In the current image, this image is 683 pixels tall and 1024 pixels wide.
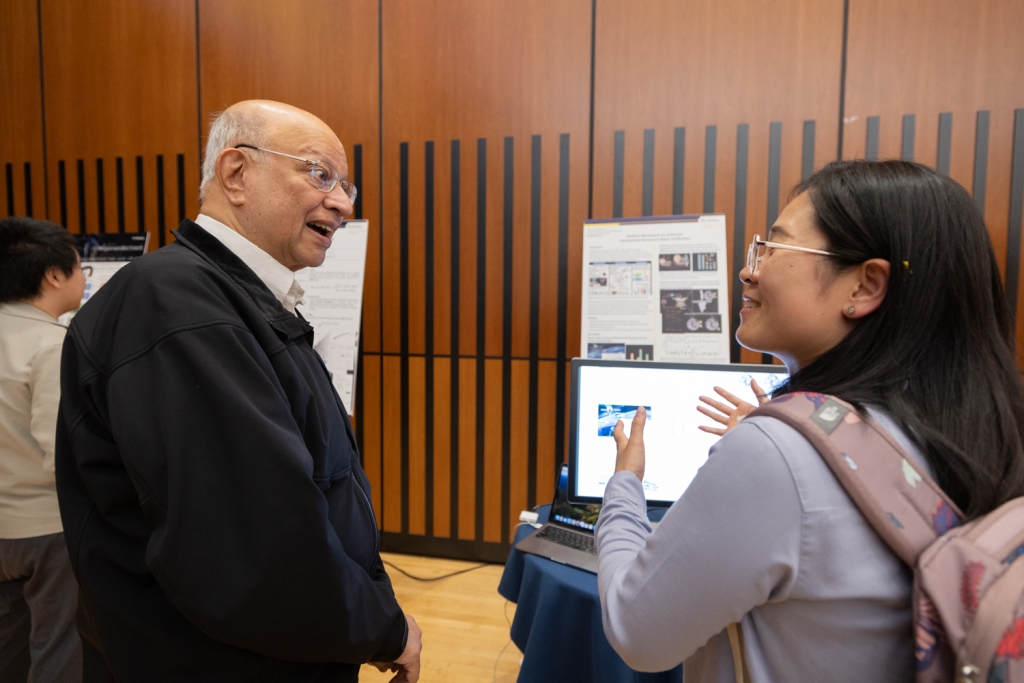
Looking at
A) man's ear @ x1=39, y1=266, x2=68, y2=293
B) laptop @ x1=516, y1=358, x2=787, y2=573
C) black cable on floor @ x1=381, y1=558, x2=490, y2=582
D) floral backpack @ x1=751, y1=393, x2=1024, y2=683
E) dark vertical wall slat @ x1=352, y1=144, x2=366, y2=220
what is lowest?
black cable on floor @ x1=381, y1=558, x2=490, y2=582

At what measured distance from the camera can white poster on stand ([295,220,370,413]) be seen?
3.21 metres

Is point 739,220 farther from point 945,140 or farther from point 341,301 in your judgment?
point 341,301

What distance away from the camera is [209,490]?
86 centimetres

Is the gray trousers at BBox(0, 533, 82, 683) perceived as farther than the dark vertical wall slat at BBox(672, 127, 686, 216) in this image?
No

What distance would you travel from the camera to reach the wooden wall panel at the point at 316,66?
3.39 m

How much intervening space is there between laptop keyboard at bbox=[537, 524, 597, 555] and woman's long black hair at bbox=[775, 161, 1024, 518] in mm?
963

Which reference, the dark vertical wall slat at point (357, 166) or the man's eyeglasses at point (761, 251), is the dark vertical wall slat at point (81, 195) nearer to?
the dark vertical wall slat at point (357, 166)

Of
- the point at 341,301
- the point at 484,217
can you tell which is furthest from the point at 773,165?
the point at 341,301

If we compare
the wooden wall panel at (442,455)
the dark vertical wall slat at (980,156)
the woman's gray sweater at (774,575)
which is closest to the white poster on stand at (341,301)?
the wooden wall panel at (442,455)

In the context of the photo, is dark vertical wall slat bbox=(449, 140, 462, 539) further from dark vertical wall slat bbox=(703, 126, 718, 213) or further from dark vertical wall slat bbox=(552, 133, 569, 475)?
dark vertical wall slat bbox=(703, 126, 718, 213)

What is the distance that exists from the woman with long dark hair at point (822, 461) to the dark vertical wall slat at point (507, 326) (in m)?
2.43

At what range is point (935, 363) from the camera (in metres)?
0.77

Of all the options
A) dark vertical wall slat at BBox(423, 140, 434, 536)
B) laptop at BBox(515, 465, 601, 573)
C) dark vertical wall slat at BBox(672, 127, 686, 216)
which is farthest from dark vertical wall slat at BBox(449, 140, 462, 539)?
laptop at BBox(515, 465, 601, 573)

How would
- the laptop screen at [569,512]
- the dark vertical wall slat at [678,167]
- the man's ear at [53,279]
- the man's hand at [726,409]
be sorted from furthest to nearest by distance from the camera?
the dark vertical wall slat at [678,167] → the man's ear at [53,279] → the laptop screen at [569,512] → the man's hand at [726,409]
